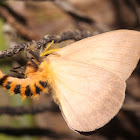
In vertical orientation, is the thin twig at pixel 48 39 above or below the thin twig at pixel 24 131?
above

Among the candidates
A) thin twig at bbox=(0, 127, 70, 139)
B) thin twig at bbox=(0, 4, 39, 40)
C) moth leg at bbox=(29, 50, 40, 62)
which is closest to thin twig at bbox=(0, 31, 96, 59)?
moth leg at bbox=(29, 50, 40, 62)

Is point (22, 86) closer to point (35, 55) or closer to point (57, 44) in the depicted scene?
point (35, 55)

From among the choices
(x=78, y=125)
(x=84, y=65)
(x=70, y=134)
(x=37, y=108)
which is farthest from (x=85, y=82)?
(x=70, y=134)

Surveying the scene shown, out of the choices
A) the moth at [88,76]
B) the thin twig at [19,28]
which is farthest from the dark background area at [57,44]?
the moth at [88,76]

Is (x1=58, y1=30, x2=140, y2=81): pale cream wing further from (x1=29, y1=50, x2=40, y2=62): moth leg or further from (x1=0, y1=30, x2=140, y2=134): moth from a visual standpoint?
(x1=29, y1=50, x2=40, y2=62): moth leg

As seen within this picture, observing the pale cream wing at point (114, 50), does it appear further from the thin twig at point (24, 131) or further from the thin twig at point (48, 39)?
the thin twig at point (24, 131)

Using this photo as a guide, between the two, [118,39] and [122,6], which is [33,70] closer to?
[118,39]

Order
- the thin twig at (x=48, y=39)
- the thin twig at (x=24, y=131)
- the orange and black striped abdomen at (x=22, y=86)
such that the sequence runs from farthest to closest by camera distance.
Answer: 1. the thin twig at (x=24, y=131)
2. the orange and black striped abdomen at (x=22, y=86)
3. the thin twig at (x=48, y=39)
